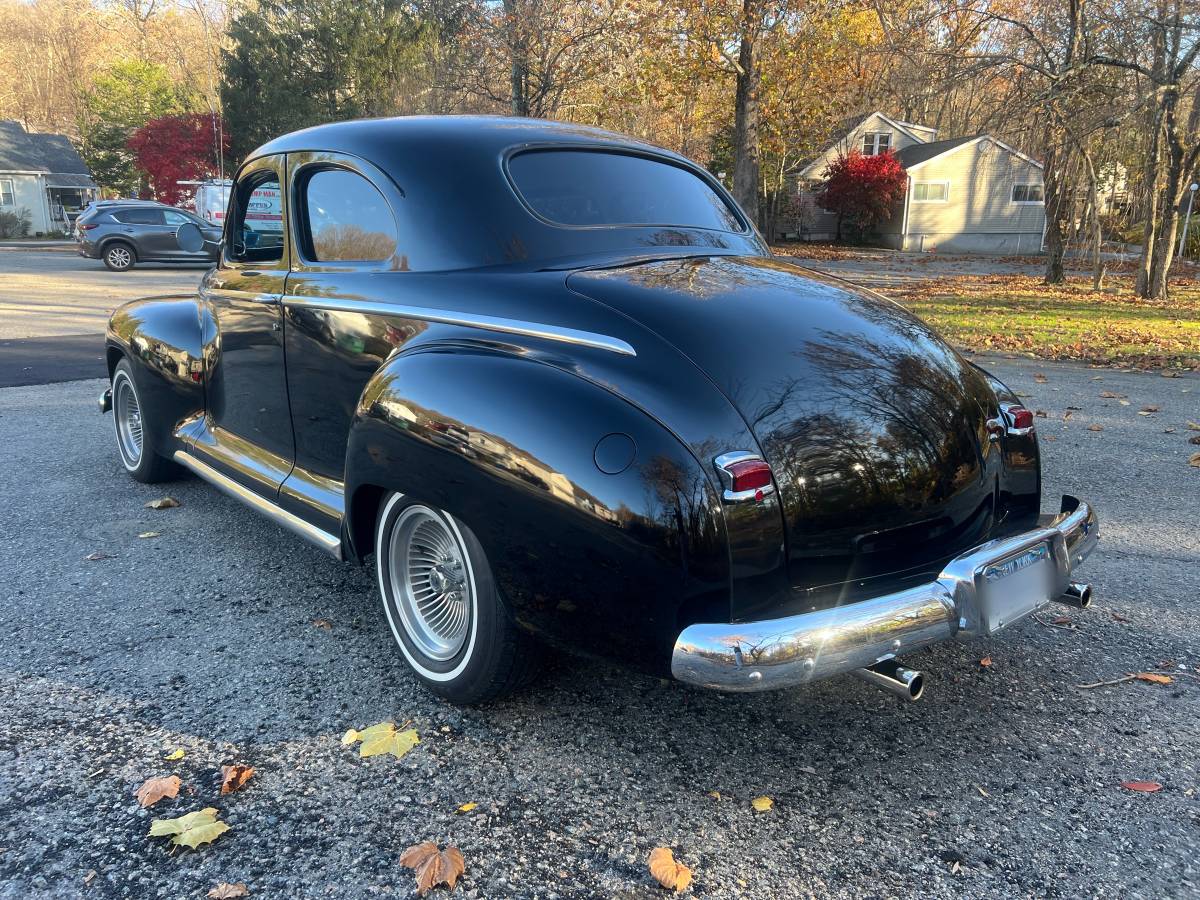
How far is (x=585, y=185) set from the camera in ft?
10.6

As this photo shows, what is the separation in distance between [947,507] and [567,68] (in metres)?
19.4

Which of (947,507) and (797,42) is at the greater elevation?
(797,42)

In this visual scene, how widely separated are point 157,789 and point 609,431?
1.56 meters

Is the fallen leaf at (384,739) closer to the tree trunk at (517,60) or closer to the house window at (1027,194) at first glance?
the tree trunk at (517,60)

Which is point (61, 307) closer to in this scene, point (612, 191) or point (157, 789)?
point (612, 191)

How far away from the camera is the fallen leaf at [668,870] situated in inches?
79.6

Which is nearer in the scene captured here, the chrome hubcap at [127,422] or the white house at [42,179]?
the chrome hubcap at [127,422]

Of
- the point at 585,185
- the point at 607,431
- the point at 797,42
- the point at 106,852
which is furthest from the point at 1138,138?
the point at 106,852

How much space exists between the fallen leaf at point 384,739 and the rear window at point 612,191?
1748 millimetres

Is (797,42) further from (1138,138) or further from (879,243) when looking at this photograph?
(879,243)

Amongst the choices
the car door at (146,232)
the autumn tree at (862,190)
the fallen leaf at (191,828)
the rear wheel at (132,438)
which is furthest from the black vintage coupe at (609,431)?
the autumn tree at (862,190)

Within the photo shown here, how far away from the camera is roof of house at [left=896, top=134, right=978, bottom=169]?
36812 mm

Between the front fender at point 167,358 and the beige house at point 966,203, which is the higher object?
the beige house at point 966,203

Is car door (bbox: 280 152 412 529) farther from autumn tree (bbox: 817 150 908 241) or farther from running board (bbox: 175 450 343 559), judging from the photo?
autumn tree (bbox: 817 150 908 241)
